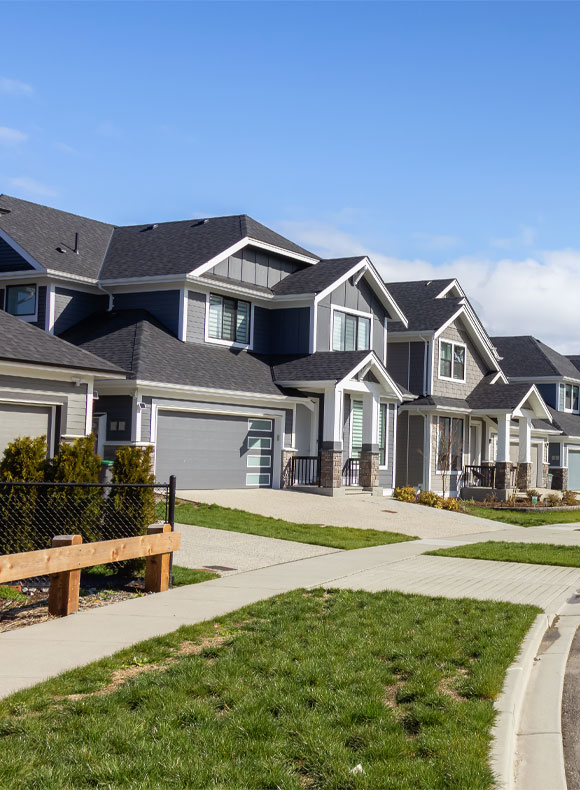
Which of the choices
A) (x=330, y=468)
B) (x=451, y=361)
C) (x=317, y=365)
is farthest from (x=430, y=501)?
(x=451, y=361)

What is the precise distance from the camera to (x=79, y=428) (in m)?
19.6

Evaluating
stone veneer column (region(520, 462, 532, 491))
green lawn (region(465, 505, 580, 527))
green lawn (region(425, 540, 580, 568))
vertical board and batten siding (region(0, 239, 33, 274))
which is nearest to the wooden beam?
green lawn (region(425, 540, 580, 568))

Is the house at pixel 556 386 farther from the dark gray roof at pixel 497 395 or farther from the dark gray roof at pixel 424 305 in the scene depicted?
the dark gray roof at pixel 424 305

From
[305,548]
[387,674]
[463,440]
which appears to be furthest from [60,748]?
[463,440]

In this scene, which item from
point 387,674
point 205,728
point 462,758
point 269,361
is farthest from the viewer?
point 269,361

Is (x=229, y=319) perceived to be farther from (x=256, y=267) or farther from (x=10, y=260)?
(x=10, y=260)

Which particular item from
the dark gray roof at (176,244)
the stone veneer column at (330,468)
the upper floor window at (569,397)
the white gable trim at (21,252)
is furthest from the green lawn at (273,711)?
the upper floor window at (569,397)

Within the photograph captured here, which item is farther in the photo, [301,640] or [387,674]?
[301,640]

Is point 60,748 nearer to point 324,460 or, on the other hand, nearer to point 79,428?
point 79,428

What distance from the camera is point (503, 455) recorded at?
A: 35.0 metres

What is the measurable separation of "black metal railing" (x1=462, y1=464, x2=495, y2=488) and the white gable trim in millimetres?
19282

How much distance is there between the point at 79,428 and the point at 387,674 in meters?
13.5

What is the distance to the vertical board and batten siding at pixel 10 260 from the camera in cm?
2669

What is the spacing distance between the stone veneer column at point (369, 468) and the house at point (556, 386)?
18499 mm
